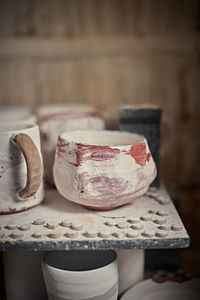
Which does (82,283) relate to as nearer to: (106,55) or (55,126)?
(55,126)

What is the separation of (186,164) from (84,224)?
0.63 meters

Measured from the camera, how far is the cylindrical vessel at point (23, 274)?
0.75m

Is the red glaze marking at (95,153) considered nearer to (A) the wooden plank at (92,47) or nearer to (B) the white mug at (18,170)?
(B) the white mug at (18,170)

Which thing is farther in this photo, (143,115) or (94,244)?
(143,115)

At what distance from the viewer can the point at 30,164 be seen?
687mm

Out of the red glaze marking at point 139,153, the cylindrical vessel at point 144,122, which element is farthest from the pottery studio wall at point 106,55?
the red glaze marking at point 139,153

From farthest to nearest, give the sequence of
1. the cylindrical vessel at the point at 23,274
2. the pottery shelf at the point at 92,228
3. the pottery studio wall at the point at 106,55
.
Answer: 1. the pottery studio wall at the point at 106,55
2. the cylindrical vessel at the point at 23,274
3. the pottery shelf at the point at 92,228

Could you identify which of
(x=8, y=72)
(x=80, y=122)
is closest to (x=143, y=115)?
(x=80, y=122)

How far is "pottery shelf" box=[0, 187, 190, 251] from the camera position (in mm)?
636

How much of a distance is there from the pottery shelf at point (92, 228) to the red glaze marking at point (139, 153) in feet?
0.31

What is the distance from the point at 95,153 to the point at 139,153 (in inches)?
3.2

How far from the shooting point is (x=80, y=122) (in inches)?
33.8

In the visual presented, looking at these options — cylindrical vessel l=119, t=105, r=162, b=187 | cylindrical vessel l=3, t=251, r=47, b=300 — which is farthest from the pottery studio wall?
cylindrical vessel l=3, t=251, r=47, b=300

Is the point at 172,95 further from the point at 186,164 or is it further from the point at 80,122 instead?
the point at 80,122
